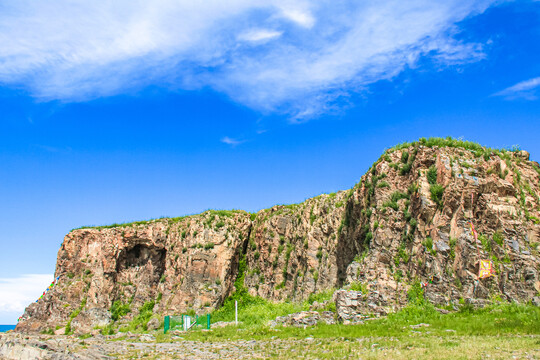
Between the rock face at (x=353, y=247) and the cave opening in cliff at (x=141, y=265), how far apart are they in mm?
112

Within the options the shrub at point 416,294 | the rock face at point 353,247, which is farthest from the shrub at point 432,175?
the shrub at point 416,294

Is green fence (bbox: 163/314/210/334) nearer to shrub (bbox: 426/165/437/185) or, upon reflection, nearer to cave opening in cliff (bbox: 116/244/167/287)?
cave opening in cliff (bbox: 116/244/167/287)

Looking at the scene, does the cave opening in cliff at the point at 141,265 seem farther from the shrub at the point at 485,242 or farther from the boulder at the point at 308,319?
the shrub at the point at 485,242

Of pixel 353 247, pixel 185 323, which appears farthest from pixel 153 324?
pixel 353 247

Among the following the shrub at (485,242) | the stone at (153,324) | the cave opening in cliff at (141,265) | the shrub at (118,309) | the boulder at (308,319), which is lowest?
the stone at (153,324)

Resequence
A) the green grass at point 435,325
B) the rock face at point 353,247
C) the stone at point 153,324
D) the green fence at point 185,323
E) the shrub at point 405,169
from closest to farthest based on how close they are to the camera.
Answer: the green grass at point 435,325, the rock face at point 353,247, the shrub at point 405,169, the green fence at point 185,323, the stone at point 153,324

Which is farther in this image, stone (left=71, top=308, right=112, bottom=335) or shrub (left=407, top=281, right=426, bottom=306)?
stone (left=71, top=308, right=112, bottom=335)

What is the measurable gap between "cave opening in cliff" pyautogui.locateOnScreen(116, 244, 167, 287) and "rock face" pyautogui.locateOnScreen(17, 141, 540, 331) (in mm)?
112

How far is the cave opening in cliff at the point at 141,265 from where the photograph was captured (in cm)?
4853

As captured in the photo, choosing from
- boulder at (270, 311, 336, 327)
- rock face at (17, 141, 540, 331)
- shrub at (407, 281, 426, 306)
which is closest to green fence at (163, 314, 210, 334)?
boulder at (270, 311, 336, 327)

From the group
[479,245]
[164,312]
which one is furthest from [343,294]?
[164,312]

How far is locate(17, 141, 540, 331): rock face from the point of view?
930 inches

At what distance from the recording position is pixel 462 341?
15594mm

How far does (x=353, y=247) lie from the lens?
108 feet
